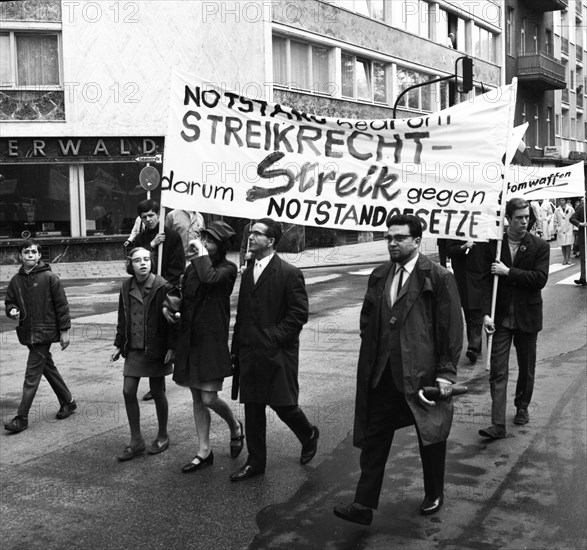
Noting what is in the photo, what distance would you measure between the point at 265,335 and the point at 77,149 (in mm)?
21326

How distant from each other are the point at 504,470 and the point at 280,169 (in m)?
2.74

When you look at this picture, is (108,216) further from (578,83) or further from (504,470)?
(578,83)

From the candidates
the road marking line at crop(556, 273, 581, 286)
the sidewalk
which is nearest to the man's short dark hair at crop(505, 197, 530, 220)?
the road marking line at crop(556, 273, 581, 286)

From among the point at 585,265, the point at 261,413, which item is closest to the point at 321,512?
the point at 261,413

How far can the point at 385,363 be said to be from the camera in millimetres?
5035

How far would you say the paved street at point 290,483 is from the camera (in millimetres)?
4859

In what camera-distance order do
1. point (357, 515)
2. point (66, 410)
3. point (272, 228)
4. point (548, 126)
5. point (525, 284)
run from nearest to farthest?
point (357, 515) → point (272, 228) → point (525, 284) → point (66, 410) → point (548, 126)

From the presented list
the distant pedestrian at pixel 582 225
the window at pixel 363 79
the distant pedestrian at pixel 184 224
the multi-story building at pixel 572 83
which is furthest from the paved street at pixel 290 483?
the multi-story building at pixel 572 83

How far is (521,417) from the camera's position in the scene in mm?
7055

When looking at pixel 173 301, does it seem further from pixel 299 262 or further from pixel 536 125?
pixel 536 125

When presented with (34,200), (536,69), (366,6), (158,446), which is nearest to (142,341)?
(158,446)

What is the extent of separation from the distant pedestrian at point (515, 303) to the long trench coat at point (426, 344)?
172 cm

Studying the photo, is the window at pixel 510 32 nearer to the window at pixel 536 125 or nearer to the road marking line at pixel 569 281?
the window at pixel 536 125

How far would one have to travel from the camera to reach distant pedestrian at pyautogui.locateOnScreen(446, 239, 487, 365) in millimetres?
9445
